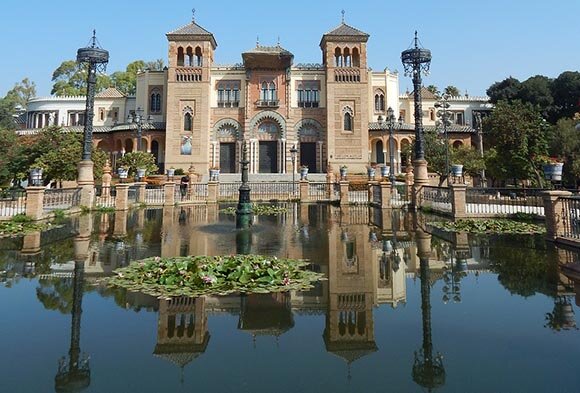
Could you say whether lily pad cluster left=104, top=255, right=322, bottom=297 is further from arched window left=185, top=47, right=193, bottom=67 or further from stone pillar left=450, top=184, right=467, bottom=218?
arched window left=185, top=47, right=193, bottom=67

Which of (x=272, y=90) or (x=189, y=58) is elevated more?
(x=189, y=58)

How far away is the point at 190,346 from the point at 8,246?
782 centimetres

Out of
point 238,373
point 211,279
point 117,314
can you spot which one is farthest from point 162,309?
point 238,373

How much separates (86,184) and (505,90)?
53.6 metres

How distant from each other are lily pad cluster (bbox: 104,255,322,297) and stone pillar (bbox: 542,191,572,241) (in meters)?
6.50

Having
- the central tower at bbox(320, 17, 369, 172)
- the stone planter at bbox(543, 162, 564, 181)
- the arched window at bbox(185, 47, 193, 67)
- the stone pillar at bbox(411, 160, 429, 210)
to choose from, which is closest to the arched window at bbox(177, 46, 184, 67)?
the arched window at bbox(185, 47, 193, 67)

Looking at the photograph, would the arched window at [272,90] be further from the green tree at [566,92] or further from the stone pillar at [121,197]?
the green tree at [566,92]

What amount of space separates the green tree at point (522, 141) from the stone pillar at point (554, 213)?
61.6ft

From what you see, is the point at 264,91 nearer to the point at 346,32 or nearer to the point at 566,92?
the point at 346,32

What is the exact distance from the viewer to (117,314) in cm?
436

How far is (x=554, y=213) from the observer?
29.6 ft

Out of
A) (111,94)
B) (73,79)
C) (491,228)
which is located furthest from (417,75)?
(73,79)

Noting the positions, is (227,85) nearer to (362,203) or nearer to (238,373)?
(362,203)

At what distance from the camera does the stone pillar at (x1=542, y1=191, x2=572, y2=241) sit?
29.3 feet
